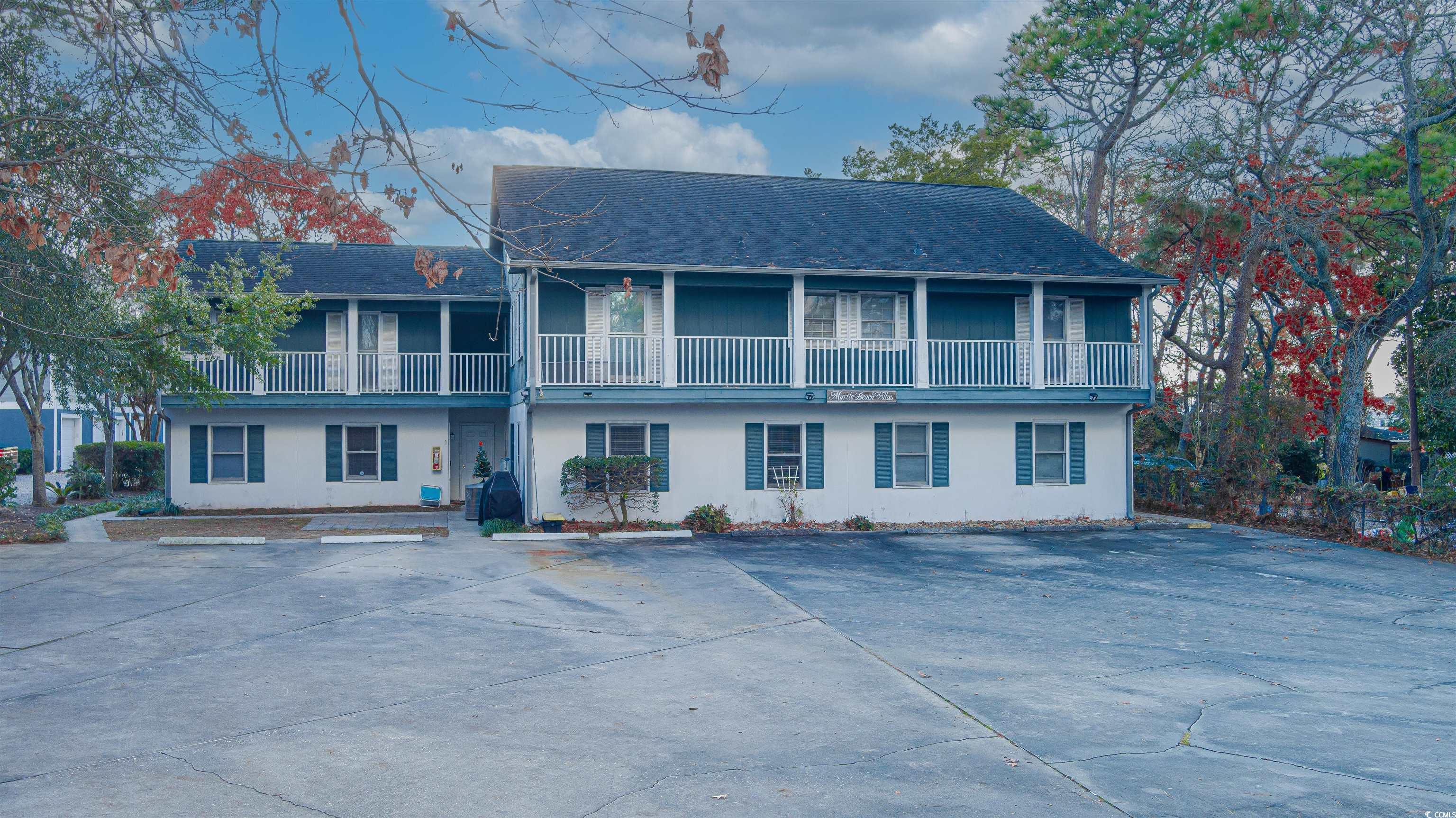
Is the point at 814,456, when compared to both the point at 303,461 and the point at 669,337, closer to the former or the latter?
the point at 669,337

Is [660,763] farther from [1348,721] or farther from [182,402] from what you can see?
[182,402]

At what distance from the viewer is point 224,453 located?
23.0 m

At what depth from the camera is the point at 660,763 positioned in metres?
6.01

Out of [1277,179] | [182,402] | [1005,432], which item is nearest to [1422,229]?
[1277,179]

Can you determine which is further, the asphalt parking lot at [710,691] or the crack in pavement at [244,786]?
the asphalt parking lot at [710,691]

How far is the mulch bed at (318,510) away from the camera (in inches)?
877

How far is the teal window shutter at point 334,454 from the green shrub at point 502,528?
632 cm

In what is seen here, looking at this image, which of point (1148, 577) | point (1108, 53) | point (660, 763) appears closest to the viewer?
point (660, 763)

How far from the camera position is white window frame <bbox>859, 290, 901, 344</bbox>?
68.7 feet

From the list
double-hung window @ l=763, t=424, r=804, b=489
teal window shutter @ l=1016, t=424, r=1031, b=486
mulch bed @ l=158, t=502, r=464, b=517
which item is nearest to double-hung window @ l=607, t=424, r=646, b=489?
double-hung window @ l=763, t=424, r=804, b=489

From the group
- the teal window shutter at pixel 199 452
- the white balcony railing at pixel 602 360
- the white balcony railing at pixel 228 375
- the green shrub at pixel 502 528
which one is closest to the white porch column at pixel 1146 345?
the white balcony railing at pixel 602 360

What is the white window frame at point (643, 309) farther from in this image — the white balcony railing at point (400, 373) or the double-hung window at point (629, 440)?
the white balcony railing at point (400, 373)

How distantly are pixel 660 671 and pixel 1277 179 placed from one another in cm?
2006

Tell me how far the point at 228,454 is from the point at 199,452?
634 millimetres
